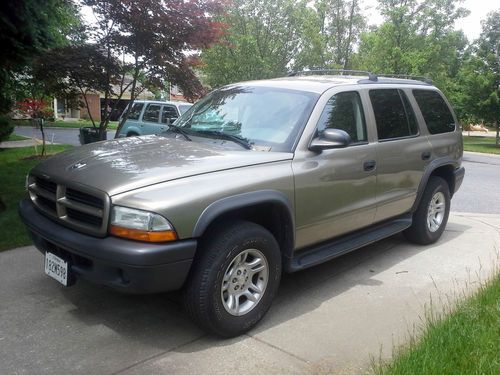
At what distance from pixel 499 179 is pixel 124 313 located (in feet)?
38.3

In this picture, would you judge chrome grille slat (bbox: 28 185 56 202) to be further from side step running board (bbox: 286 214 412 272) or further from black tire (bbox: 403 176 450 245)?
black tire (bbox: 403 176 450 245)

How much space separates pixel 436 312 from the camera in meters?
3.82

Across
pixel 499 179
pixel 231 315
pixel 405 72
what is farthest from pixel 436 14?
pixel 231 315

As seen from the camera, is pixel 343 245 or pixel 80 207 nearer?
pixel 80 207

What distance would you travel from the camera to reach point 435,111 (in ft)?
18.8

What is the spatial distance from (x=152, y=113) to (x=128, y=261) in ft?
37.0

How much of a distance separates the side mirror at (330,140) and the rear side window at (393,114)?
100cm

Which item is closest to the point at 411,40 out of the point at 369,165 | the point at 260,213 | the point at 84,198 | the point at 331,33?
the point at 331,33

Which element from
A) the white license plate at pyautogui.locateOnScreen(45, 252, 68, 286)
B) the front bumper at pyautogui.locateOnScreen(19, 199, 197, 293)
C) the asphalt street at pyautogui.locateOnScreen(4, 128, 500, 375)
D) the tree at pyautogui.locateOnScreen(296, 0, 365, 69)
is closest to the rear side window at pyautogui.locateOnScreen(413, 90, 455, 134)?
the asphalt street at pyautogui.locateOnScreen(4, 128, 500, 375)

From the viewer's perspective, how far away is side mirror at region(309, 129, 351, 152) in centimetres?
379

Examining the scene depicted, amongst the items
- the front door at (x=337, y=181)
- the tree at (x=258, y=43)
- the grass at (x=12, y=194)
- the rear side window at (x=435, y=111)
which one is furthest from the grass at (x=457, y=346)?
the tree at (x=258, y=43)

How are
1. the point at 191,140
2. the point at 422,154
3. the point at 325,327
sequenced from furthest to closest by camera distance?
the point at 422,154 → the point at 191,140 → the point at 325,327

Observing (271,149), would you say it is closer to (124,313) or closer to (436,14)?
(124,313)

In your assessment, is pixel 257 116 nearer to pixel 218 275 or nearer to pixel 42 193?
pixel 218 275
